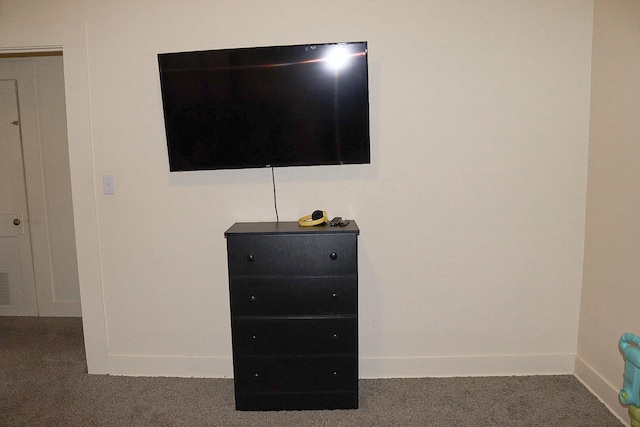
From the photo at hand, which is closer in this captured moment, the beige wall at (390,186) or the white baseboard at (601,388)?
the white baseboard at (601,388)

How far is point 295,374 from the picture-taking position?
89.9 inches

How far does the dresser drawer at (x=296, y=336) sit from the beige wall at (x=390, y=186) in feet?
1.24

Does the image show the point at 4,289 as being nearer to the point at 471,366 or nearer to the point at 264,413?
the point at 264,413

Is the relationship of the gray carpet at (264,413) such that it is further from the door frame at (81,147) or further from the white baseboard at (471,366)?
the door frame at (81,147)

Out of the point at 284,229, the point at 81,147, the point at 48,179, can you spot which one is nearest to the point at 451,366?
the point at 284,229

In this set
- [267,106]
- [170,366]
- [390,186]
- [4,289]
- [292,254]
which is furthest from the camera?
[4,289]

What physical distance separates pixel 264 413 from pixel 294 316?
1.86 feet

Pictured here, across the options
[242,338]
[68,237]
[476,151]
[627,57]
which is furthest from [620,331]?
[68,237]

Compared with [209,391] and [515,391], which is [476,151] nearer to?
[515,391]

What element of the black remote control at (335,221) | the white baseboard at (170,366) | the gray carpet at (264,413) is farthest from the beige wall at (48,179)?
the black remote control at (335,221)

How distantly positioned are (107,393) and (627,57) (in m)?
3.40

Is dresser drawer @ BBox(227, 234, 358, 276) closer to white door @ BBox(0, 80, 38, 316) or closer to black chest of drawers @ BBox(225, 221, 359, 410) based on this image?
black chest of drawers @ BBox(225, 221, 359, 410)

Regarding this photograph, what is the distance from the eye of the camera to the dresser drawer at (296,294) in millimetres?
2236

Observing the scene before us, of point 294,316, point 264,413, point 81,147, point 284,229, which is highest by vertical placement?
point 81,147
